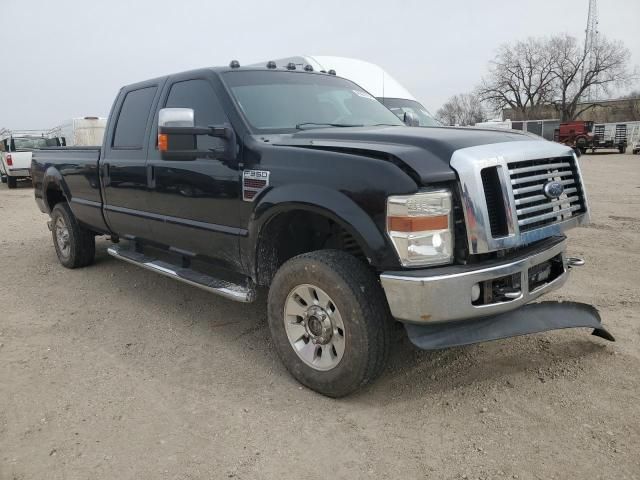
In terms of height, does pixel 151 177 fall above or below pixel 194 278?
above

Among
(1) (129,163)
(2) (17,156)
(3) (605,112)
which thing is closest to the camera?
(1) (129,163)

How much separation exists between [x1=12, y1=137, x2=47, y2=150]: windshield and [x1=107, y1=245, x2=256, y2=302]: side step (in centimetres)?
1708

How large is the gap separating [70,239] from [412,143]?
471cm

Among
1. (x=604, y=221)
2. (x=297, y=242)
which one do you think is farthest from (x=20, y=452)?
(x=604, y=221)

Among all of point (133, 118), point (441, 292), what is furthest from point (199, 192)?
point (441, 292)

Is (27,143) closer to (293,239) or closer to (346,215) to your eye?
(293,239)

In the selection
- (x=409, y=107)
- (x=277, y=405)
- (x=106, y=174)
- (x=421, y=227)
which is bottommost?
(x=277, y=405)

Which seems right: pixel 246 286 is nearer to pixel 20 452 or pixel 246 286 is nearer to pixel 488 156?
pixel 20 452

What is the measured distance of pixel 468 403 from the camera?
3004 mm

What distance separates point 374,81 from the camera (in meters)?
10.0

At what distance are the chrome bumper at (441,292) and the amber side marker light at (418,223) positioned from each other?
213 millimetres

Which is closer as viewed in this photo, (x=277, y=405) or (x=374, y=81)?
(x=277, y=405)

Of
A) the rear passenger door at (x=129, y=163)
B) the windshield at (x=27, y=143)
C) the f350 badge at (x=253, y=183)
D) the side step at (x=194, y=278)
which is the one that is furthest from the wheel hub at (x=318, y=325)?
the windshield at (x=27, y=143)

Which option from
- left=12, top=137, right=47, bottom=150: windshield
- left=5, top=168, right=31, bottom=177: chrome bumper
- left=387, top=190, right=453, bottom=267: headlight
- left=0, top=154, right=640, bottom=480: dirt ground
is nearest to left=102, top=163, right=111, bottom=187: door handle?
left=0, top=154, right=640, bottom=480: dirt ground
